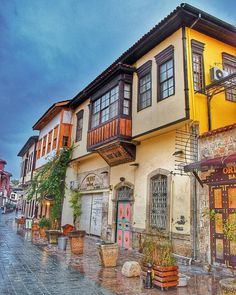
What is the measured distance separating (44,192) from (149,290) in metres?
13.2

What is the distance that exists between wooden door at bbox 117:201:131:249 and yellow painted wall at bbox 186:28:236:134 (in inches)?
217

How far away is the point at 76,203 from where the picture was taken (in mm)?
18016

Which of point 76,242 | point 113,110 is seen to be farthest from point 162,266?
point 113,110

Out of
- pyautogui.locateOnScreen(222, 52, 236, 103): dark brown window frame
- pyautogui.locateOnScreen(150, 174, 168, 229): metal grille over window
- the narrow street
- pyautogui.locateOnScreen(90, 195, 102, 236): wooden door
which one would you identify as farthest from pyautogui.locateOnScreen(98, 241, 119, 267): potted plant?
pyautogui.locateOnScreen(222, 52, 236, 103): dark brown window frame

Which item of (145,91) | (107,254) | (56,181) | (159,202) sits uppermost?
(145,91)

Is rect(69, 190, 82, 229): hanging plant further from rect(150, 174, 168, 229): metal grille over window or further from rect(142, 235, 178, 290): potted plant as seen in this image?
rect(142, 235, 178, 290): potted plant

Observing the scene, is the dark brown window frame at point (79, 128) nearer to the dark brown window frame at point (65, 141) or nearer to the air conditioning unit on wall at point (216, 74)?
the dark brown window frame at point (65, 141)

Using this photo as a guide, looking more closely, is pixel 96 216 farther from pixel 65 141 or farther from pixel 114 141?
pixel 65 141

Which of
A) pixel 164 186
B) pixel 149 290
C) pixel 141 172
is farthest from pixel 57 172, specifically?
pixel 149 290

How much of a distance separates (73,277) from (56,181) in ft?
37.5

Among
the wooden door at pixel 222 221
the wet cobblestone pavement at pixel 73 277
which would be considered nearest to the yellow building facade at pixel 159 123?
the wooden door at pixel 222 221

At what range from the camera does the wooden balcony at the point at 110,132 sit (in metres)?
12.4

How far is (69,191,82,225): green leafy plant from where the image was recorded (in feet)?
58.2

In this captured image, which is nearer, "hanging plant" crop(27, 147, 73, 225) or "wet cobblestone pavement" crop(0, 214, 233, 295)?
"wet cobblestone pavement" crop(0, 214, 233, 295)
